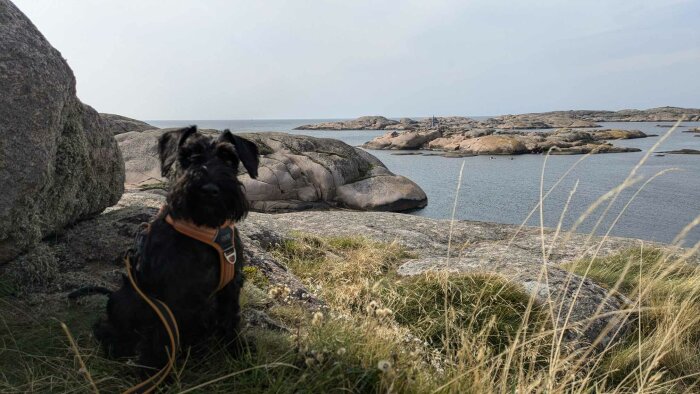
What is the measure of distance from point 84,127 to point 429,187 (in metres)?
19.1

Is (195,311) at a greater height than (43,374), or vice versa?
(195,311)

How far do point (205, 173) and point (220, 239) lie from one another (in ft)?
1.54

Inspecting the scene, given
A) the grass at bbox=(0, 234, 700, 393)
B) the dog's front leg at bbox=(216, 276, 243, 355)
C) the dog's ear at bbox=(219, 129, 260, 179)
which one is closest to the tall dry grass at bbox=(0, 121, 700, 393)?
the grass at bbox=(0, 234, 700, 393)

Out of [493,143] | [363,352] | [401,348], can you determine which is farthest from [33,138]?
[493,143]

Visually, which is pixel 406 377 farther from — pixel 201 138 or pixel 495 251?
pixel 495 251

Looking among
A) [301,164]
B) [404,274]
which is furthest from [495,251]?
[301,164]

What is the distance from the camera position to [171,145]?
11.4 feet

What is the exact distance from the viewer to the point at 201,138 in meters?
3.39

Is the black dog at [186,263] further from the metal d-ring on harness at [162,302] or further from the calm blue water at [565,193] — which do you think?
the calm blue water at [565,193]

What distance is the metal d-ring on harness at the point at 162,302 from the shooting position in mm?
3027

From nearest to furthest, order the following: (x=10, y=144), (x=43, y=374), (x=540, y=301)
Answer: (x=43, y=374)
(x=10, y=144)
(x=540, y=301)

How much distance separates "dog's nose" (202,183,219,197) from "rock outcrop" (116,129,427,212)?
13.5m

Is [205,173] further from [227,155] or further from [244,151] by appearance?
[244,151]

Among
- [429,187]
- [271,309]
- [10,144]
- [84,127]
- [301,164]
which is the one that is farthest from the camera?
[429,187]
